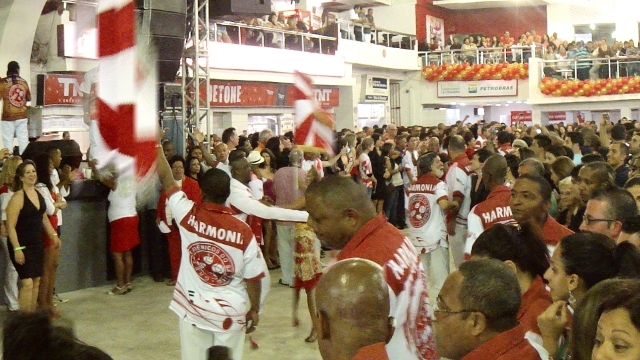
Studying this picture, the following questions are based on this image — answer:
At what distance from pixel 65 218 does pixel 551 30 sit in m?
30.0

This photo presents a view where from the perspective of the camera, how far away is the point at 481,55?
28.3 metres

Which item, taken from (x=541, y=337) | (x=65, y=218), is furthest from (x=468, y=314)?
(x=65, y=218)

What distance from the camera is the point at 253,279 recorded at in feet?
16.2

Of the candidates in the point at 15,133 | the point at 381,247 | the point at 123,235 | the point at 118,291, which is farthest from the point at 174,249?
the point at 381,247

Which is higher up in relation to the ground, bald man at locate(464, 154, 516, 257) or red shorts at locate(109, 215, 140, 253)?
bald man at locate(464, 154, 516, 257)

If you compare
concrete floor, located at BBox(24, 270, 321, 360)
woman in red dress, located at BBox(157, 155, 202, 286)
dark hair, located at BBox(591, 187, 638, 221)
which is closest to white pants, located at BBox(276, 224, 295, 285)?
concrete floor, located at BBox(24, 270, 321, 360)

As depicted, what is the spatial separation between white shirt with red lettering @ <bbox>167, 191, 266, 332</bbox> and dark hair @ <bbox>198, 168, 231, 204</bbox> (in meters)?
0.05

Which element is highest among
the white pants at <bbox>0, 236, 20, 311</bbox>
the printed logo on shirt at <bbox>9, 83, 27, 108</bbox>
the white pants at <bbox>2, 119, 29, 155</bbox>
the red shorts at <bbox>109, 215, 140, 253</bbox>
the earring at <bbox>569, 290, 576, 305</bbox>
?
the printed logo on shirt at <bbox>9, 83, 27, 108</bbox>

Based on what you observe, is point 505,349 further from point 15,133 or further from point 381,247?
point 15,133

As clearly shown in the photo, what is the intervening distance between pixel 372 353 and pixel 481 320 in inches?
18.5

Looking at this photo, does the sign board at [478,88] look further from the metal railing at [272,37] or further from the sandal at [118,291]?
the sandal at [118,291]

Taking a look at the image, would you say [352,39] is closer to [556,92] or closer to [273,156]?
[556,92]

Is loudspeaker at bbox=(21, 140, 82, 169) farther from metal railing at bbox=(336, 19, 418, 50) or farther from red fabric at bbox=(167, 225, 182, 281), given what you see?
metal railing at bbox=(336, 19, 418, 50)

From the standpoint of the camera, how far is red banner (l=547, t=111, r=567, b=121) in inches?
1050
